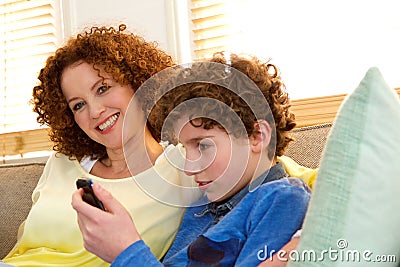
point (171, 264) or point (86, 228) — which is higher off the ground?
point (86, 228)

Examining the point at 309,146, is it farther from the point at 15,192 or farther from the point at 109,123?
the point at 15,192

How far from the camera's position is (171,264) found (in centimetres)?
137

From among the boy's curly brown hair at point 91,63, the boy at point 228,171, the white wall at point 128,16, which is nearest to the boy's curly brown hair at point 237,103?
the boy at point 228,171

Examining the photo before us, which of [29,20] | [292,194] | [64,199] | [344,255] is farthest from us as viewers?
[29,20]

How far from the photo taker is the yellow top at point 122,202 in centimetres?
158

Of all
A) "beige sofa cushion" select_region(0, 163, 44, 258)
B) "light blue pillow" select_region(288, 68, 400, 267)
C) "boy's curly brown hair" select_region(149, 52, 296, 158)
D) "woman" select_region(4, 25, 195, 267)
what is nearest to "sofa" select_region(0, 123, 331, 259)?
"beige sofa cushion" select_region(0, 163, 44, 258)

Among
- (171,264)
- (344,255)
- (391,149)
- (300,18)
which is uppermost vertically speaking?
(300,18)

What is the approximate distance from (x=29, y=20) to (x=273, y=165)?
70.2 inches

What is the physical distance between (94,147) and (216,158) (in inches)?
27.5

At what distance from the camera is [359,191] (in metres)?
0.80

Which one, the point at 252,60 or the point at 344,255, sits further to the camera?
the point at 252,60

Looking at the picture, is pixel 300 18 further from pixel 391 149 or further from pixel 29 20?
pixel 391 149

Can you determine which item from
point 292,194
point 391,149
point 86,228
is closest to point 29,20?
point 86,228

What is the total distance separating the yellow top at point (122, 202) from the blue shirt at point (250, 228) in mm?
220
